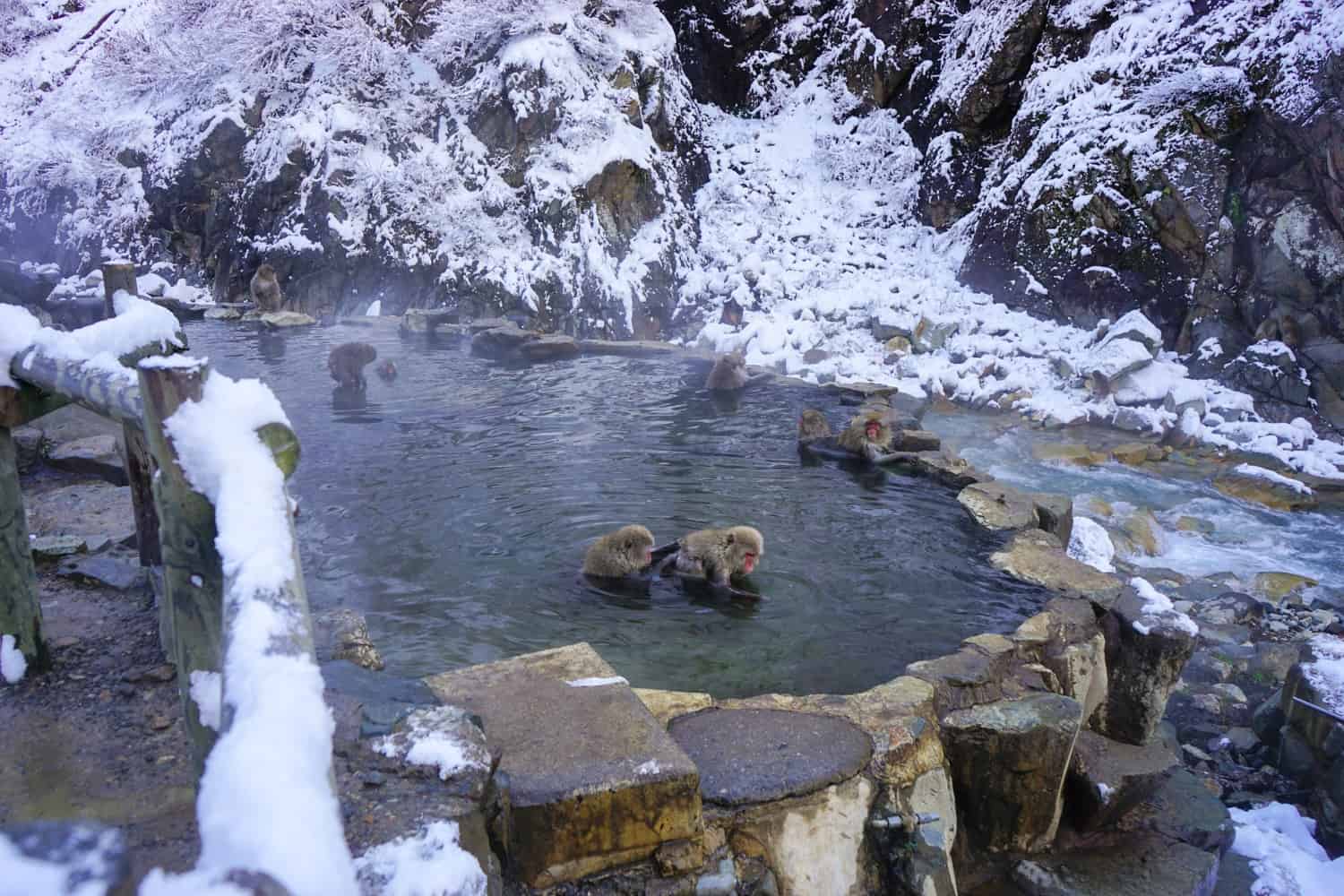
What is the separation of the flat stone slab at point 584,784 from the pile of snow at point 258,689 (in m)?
0.99

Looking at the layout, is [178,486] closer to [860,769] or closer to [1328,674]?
[860,769]

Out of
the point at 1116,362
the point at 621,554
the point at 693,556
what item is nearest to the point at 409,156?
the point at 1116,362

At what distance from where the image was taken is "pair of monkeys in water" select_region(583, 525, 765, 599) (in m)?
4.14

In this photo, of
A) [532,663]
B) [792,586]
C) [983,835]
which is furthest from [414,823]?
[792,586]

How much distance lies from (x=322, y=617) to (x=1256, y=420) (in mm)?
10289

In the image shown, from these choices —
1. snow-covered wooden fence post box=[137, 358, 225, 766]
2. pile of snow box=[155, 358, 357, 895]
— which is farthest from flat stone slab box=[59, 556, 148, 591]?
pile of snow box=[155, 358, 357, 895]

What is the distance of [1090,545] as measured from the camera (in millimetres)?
6355

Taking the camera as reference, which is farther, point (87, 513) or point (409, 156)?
point (409, 156)

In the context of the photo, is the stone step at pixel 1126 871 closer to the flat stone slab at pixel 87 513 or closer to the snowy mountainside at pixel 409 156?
the flat stone slab at pixel 87 513

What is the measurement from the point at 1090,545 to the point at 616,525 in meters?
3.87

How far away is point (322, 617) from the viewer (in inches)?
120

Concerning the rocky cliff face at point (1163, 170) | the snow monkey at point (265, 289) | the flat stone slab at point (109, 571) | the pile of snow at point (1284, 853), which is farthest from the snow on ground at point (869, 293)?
the flat stone slab at point (109, 571)

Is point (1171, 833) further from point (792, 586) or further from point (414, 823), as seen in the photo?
point (414, 823)

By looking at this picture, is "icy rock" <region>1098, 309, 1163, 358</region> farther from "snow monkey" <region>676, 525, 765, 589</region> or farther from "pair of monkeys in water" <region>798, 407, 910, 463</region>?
"snow monkey" <region>676, 525, 765, 589</region>
